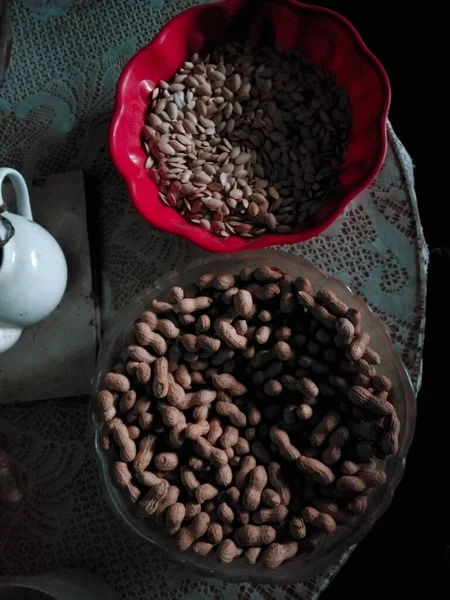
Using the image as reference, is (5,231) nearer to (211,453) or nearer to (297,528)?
(211,453)

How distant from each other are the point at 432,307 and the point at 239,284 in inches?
18.2

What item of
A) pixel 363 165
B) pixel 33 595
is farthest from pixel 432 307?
pixel 33 595

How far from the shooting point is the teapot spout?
71cm

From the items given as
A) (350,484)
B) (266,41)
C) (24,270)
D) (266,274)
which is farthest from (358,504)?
(266,41)

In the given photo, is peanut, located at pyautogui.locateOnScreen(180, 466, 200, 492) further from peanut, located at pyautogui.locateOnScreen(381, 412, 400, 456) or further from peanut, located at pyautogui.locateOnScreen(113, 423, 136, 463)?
peanut, located at pyautogui.locateOnScreen(381, 412, 400, 456)

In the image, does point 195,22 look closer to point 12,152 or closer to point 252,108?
point 252,108

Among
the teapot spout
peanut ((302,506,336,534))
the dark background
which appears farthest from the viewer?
the dark background

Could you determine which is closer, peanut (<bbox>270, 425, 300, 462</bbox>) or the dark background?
peanut (<bbox>270, 425, 300, 462</bbox>)

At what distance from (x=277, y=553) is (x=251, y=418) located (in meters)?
0.12

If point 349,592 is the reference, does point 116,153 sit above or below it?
above

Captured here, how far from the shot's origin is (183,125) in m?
0.76

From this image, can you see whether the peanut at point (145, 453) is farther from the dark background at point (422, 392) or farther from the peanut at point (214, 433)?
the dark background at point (422, 392)

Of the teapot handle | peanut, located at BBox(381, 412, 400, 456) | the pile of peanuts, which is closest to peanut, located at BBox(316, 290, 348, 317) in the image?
the pile of peanuts

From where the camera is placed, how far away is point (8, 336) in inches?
28.4
